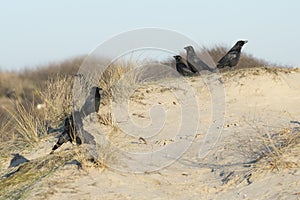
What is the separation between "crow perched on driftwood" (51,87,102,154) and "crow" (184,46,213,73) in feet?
8.82

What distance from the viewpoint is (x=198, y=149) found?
25.1ft

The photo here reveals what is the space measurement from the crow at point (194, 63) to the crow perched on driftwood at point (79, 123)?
269cm

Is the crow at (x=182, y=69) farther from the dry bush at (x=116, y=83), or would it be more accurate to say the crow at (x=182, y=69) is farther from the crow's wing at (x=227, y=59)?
the dry bush at (x=116, y=83)

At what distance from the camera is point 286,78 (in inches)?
392

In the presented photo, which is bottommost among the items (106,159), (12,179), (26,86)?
(26,86)

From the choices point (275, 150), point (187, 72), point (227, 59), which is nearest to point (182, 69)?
point (187, 72)

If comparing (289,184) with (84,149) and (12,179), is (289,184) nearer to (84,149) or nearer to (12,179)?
(84,149)

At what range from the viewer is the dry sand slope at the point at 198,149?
20.7 ft

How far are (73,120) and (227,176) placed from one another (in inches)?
105

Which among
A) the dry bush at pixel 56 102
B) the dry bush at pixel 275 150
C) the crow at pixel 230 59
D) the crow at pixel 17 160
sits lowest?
the crow at pixel 17 160

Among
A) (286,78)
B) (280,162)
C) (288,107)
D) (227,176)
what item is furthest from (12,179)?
(286,78)

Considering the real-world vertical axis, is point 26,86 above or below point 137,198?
below

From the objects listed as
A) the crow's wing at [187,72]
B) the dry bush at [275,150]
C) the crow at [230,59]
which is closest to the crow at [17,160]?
the dry bush at [275,150]

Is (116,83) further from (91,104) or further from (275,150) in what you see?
(275,150)
